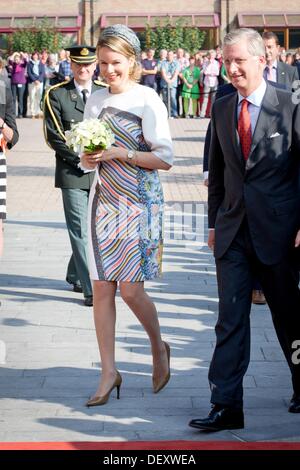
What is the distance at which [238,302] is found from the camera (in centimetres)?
532

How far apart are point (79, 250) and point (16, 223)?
406 cm

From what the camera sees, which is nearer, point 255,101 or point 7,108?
point 255,101

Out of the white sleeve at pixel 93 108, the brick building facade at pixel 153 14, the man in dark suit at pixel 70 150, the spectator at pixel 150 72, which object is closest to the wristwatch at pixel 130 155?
the white sleeve at pixel 93 108

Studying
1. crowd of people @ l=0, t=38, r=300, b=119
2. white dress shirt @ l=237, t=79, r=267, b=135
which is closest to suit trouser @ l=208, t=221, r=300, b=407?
white dress shirt @ l=237, t=79, r=267, b=135

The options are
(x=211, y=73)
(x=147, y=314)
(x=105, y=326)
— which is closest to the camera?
(x=105, y=326)

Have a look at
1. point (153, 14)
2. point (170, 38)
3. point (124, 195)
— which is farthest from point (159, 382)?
point (153, 14)

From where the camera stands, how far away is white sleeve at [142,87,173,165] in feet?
18.7

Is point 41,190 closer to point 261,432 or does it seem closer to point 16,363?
point 16,363

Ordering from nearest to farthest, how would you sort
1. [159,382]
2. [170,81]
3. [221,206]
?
[221,206], [159,382], [170,81]

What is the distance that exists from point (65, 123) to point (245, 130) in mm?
3473

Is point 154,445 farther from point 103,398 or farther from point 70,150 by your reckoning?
point 70,150

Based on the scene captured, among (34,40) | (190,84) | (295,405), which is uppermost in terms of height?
(295,405)

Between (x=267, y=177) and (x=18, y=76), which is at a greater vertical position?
(x=267, y=177)
